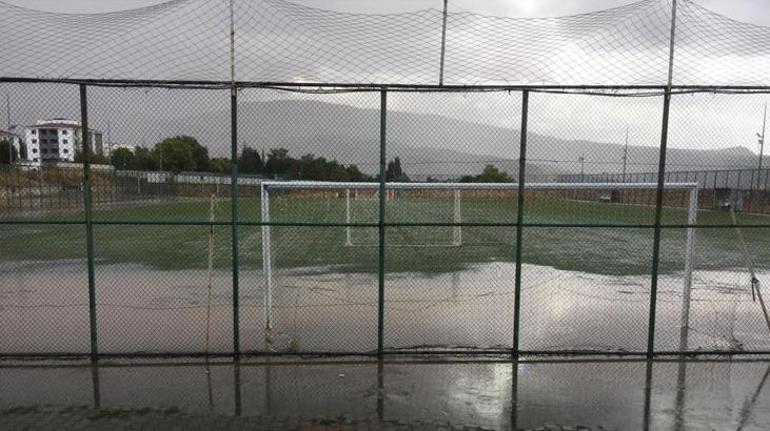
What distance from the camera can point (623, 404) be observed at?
17.6 feet

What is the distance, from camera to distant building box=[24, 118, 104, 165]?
272 inches

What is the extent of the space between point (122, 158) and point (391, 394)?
16.1 feet

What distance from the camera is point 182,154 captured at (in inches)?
297

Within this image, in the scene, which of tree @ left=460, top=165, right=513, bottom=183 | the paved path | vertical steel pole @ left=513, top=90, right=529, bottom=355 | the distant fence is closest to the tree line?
tree @ left=460, top=165, right=513, bottom=183

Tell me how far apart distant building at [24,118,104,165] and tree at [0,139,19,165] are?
258mm

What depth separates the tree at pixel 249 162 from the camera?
22.1 ft

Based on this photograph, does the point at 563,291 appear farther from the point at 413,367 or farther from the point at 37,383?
the point at 37,383

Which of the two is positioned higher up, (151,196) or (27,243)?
(151,196)

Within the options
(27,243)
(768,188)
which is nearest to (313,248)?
(27,243)

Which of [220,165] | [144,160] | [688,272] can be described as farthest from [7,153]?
[688,272]

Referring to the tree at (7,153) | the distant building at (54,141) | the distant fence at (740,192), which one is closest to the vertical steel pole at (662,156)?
the distant building at (54,141)

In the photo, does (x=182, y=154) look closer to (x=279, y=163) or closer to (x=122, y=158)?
(x=122, y=158)

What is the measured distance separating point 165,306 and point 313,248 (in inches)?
349

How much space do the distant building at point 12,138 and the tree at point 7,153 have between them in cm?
4
